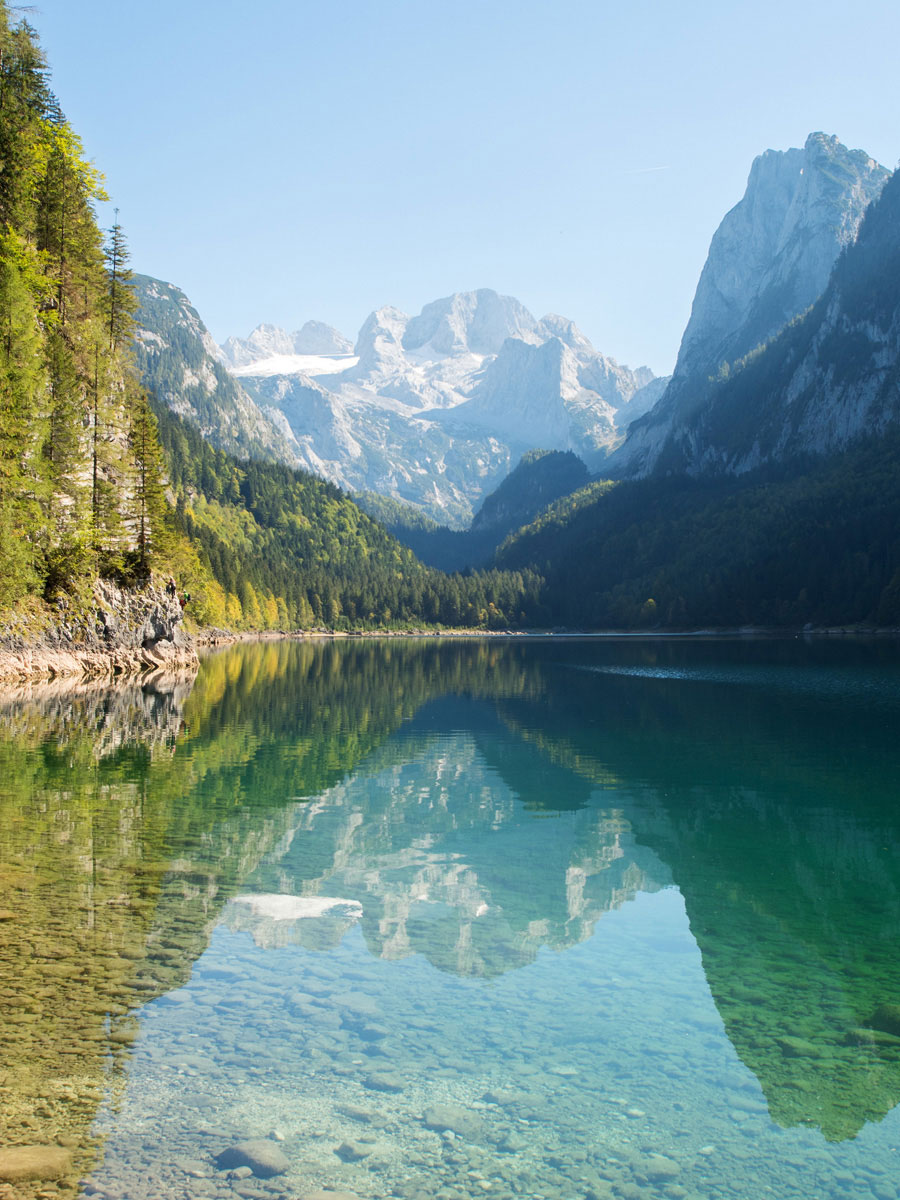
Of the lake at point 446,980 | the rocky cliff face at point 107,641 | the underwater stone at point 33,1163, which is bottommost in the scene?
the lake at point 446,980

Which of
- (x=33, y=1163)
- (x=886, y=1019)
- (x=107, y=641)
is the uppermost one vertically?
(x=107, y=641)

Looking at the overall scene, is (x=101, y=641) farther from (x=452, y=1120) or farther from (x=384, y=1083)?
(x=452, y=1120)

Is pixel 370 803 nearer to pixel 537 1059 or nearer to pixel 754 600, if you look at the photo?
pixel 537 1059

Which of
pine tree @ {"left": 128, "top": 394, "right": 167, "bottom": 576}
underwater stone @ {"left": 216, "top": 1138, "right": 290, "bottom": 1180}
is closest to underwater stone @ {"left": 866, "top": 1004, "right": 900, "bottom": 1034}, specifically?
underwater stone @ {"left": 216, "top": 1138, "right": 290, "bottom": 1180}

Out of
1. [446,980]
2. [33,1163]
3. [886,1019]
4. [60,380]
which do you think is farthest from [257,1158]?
[60,380]

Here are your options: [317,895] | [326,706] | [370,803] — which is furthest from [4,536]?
[317,895]

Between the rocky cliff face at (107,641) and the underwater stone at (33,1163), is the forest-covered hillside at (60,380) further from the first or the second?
the underwater stone at (33,1163)

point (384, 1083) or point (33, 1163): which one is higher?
point (33, 1163)

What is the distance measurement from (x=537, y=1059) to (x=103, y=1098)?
516cm

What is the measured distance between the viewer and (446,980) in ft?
44.2

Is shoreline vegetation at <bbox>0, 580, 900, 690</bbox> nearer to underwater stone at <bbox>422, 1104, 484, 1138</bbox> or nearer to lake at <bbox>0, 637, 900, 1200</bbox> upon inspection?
lake at <bbox>0, 637, 900, 1200</bbox>

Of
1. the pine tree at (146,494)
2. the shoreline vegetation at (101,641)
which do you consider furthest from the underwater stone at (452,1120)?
the pine tree at (146,494)

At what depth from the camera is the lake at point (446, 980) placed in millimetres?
8789

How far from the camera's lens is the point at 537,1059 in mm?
10875
